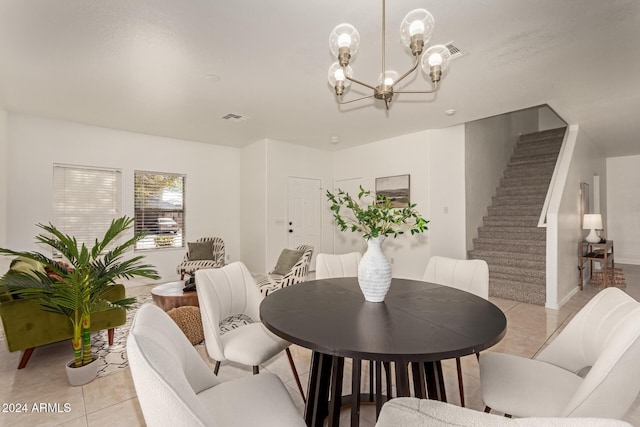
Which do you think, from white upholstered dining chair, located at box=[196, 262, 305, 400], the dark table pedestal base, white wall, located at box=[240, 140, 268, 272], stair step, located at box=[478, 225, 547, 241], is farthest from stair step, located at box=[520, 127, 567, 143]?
white upholstered dining chair, located at box=[196, 262, 305, 400]

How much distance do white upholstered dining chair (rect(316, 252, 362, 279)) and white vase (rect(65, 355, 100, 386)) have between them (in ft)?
5.92

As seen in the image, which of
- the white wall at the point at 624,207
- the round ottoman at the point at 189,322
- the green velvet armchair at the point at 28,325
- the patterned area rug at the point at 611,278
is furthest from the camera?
the white wall at the point at 624,207

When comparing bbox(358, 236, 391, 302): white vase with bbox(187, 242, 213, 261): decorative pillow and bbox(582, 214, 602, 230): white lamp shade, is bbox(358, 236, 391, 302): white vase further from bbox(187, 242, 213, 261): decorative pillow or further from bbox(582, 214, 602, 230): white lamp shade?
bbox(582, 214, 602, 230): white lamp shade

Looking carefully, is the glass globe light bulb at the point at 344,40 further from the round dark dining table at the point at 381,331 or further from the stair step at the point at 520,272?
the stair step at the point at 520,272

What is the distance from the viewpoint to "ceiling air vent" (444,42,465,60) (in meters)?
2.56

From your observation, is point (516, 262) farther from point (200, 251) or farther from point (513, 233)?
point (200, 251)

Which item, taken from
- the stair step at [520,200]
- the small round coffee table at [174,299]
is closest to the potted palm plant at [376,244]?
the small round coffee table at [174,299]

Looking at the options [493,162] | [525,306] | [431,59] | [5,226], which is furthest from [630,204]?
[5,226]

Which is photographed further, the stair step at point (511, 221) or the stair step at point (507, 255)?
the stair step at point (511, 221)

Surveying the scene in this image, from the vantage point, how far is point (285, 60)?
9.19ft

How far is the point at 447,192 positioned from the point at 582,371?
13.3 feet

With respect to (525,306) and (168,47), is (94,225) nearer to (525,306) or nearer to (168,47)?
(168,47)

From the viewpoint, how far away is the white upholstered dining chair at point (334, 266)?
2.67 metres

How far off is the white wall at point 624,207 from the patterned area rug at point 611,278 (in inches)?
110
